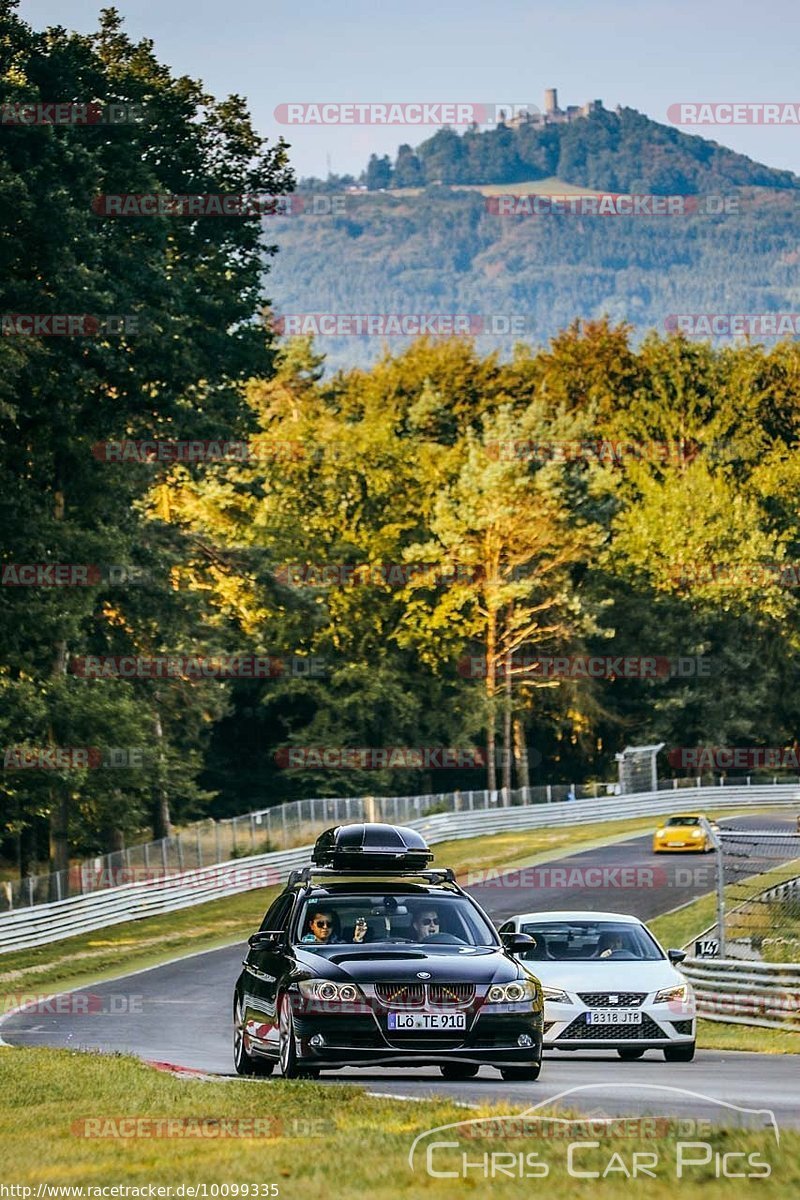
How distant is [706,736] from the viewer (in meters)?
92.6

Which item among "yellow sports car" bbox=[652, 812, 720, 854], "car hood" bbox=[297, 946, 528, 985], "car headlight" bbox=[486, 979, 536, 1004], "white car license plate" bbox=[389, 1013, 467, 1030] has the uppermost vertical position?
"car hood" bbox=[297, 946, 528, 985]

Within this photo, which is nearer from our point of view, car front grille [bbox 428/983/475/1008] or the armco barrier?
car front grille [bbox 428/983/475/1008]

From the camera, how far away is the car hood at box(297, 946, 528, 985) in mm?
14453

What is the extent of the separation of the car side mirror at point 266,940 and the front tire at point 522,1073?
2.17 meters

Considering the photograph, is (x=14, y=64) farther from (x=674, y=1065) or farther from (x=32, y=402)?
(x=674, y=1065)

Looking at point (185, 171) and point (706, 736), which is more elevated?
point (185, 171)

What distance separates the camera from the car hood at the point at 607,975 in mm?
18766

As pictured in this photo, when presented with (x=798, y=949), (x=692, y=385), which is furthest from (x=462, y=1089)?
(x=692, y=385)

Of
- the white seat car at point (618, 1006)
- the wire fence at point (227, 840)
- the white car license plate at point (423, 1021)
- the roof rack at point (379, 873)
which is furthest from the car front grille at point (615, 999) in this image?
the wire fence at point (227, 840)

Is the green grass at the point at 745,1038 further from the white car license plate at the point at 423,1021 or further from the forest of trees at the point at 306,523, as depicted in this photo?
the forest of trees at the point at 306,523

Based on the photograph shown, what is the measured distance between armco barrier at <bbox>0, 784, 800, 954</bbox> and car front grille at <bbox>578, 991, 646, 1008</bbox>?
24.6 metres

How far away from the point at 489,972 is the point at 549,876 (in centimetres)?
3863

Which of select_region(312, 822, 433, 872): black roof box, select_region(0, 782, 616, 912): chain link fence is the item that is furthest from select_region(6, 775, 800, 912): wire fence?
select_region(312, 822, 433, 872): black roof box

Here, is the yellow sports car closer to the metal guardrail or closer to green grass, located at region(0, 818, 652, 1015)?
green grass, located at region(0, 818, 652, 1015)
